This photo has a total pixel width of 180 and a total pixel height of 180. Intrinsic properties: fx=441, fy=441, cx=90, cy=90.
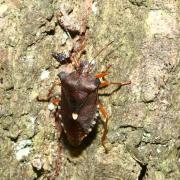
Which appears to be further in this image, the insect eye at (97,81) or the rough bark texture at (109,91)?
the insect eye at (97,81)

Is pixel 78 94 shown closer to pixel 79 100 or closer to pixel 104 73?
pixel 79 100

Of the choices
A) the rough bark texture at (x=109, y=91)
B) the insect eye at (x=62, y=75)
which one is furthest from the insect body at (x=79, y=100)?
the rough bark texture at (x=109, y=91)

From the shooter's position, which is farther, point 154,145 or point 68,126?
point 68,126

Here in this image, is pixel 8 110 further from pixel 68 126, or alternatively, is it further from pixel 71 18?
pixel 71 18

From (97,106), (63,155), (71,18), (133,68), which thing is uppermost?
(71,18)

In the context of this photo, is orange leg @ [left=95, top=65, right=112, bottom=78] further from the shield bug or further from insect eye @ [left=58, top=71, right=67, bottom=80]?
insect eye @ [left=58, top=71, right=67, bottom=80]

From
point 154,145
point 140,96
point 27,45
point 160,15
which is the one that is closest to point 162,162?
point 154,145

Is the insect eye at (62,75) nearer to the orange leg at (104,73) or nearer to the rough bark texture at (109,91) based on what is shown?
the rough bark texture at (109,91)

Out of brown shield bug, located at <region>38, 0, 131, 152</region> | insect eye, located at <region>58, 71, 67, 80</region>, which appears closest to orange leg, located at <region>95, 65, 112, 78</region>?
brown shield bug, located at <region>38, 0, 131, 152</region>
